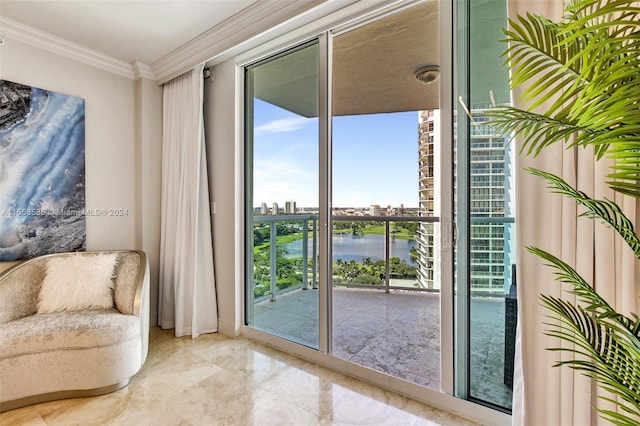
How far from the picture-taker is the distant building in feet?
8.41

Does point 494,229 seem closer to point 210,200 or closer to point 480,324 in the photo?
point 480,324

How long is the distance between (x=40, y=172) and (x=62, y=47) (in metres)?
1.09

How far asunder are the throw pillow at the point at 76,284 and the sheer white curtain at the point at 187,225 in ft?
2.00

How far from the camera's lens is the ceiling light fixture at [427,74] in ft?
7.46

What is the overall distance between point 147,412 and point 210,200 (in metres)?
1.74

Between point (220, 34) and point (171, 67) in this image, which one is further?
point (171, 67)

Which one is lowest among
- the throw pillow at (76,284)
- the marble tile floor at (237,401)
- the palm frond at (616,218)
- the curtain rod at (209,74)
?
the marble tile floor at (237,401)

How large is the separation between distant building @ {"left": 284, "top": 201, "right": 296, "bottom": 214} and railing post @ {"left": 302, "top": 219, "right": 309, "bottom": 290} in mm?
150

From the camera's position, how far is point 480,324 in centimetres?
170

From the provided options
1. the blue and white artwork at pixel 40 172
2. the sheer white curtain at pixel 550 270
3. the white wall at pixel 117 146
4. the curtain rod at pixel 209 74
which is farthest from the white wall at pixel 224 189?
the sheer white curtain at pixel 550 270

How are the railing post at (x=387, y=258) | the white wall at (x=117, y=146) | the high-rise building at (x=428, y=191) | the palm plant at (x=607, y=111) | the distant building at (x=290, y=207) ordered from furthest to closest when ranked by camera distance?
the railing post at (x=387, y=258)
the white wall at (x=117, y=146)
the distant building at (x=290, y=207)
the high-rise building at (x=428, y=191)
the palm plant at (x=607, y=111)

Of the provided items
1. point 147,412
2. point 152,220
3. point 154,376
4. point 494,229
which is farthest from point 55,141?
point 494,229

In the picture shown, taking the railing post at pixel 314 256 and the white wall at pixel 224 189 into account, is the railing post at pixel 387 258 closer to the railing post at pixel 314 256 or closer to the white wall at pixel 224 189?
the railing post at pixel 314 256

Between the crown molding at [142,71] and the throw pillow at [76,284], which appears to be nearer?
the throw pillow at [76,284]
